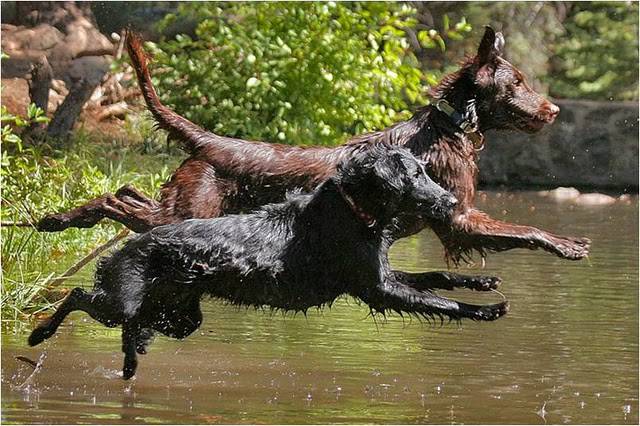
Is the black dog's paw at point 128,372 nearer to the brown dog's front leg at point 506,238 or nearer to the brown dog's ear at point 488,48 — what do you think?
the brown dog's front leg at point 506,238

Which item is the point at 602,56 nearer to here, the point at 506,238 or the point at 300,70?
the point at 300,70

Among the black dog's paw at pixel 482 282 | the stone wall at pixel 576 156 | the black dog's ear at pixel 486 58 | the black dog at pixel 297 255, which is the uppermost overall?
the black dog's ear at pixel 486 58

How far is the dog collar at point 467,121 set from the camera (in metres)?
7.43

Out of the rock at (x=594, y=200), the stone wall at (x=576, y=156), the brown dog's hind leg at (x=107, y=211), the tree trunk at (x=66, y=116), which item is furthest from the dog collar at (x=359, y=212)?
the stone wall at (x=576, y=156)

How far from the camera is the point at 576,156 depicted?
18891 millimetres

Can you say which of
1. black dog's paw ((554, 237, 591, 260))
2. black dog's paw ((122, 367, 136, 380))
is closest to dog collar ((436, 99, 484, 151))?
black dog's paw ((554, 237, 591, 260))

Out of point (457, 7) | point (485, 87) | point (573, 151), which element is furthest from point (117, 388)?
point (457, 7)

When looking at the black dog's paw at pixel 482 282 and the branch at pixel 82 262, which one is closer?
the black dog's paw at pixel 482 282

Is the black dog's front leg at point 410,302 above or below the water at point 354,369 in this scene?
above

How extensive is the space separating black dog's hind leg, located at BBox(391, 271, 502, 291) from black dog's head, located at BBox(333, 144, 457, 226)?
1.56 feet

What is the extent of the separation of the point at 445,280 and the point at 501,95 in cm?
141

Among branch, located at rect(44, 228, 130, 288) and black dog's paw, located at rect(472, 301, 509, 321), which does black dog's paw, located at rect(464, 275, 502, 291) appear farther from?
branch, located at rect(44, 228, 130, 288)

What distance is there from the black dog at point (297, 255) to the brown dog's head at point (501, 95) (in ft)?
4.17

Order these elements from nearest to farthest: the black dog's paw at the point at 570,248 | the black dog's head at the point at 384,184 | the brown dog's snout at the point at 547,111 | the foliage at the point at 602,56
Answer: the black dog's head at the point at 384,184, the black dog's paw at the point at 570,248, the brown dog's snout at the point at 547,111, the foliage at the point at 602,56
